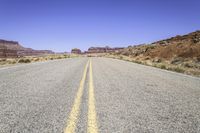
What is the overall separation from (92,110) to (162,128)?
1497 millimetres

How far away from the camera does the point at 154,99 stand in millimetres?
5484

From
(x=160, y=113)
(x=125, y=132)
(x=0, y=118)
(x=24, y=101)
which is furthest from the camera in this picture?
(x=24, y=101)

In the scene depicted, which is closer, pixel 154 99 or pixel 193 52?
pixel 154 99

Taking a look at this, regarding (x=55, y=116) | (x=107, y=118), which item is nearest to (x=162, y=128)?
(x=107, y=118)

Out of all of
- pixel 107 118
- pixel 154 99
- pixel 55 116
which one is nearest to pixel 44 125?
pixel 55 116

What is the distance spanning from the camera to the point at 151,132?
3152 mm

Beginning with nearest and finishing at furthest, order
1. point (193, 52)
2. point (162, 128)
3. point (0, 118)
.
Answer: point (162, 128)
point (0, 118)
point (193, 52)

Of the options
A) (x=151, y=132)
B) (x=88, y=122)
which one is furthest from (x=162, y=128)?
(x=88, y=122)

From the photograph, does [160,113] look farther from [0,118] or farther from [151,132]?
[0,118]

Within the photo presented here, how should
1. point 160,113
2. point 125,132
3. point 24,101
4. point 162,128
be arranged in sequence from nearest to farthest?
point 125,132
point 162,128
point 160,113
point 24,101

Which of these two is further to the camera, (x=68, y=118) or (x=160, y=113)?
(x=160, y=113)

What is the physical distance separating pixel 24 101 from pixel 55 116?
153 centimetres

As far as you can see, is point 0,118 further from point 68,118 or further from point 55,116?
point 68,118

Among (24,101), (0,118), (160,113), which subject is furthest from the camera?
(24,101)
